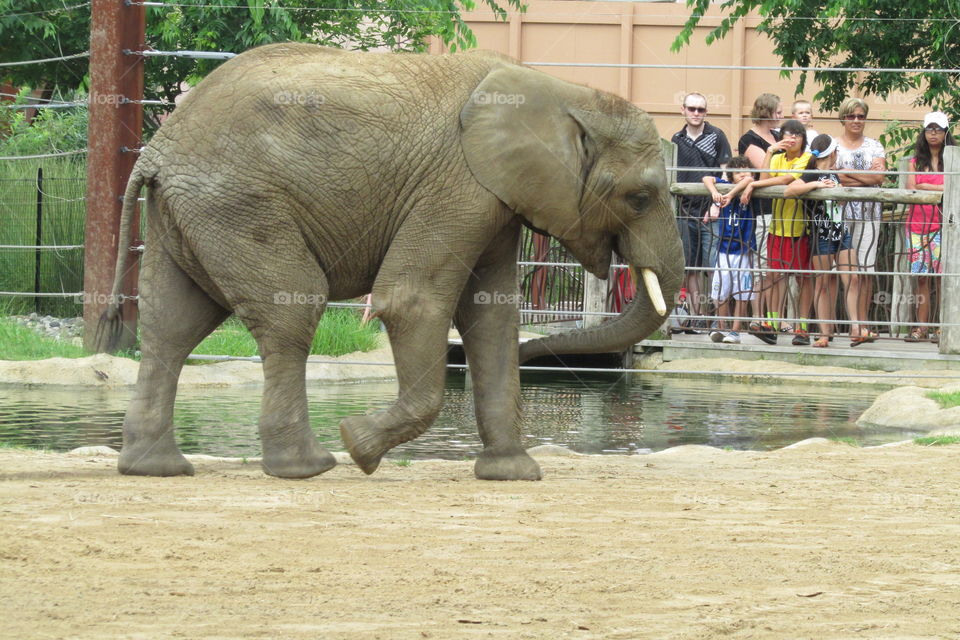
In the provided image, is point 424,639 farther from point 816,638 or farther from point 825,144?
point 825,144

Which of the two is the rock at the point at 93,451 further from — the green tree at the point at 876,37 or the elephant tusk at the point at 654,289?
the green tree at the point at 876,37

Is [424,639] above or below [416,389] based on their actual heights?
below

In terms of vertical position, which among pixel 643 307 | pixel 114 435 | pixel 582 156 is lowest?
pixel 114 435

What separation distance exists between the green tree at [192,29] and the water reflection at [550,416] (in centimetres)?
558

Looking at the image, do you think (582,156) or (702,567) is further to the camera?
(582,156)

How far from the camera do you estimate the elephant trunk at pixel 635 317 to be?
6.37 meters

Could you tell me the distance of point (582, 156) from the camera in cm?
623

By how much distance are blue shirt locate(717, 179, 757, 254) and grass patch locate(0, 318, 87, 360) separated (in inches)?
208

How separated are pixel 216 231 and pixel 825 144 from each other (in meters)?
7.12

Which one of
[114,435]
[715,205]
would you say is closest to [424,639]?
[114,435]

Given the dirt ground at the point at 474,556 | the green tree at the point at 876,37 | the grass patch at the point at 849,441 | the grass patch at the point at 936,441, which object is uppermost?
the green tree at the point at 876,37

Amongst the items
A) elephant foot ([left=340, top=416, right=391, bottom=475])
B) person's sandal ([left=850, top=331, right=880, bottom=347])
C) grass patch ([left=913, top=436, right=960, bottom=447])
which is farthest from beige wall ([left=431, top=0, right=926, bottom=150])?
elephant foot ([left=340, top=416, right=391, bottom=475])

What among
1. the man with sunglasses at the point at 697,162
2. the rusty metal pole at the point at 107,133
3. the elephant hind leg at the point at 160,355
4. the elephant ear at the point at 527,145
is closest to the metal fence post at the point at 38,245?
the rusty metal pole at the point at 107,133

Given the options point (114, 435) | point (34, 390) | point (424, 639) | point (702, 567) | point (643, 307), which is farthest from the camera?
point (34, 390)
